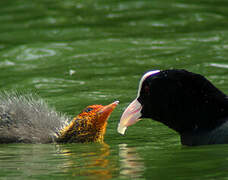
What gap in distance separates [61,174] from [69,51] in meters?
9.84

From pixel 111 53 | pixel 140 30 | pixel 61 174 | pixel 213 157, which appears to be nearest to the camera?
pixel 61 174

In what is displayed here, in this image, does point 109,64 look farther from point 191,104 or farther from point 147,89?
point 191,104

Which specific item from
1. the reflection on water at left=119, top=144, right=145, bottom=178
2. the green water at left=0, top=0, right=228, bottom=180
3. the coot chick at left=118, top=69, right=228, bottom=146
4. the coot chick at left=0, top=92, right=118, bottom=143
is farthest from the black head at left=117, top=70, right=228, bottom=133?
the coot chick at left=0, top=92, right=118, bottom=143

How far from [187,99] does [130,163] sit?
3.34 ft

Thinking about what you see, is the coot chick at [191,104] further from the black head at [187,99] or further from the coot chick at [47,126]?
the coot chick at [47,126]

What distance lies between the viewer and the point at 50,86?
1280 cm

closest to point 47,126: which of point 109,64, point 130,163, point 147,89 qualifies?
point 147,89

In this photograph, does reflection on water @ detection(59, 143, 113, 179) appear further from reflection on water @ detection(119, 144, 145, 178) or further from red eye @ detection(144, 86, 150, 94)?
red eye @ detection(144, 86, 150, 94)

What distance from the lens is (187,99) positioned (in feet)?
22.9

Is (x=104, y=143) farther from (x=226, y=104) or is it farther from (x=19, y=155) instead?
(x=226, y=104)

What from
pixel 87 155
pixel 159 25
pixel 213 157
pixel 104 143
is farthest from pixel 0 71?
pixel 213 157

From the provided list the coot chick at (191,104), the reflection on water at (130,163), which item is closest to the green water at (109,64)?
the reflection on water at (130,163)

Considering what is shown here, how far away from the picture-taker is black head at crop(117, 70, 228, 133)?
22.8 ft

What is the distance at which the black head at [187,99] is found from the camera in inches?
274
